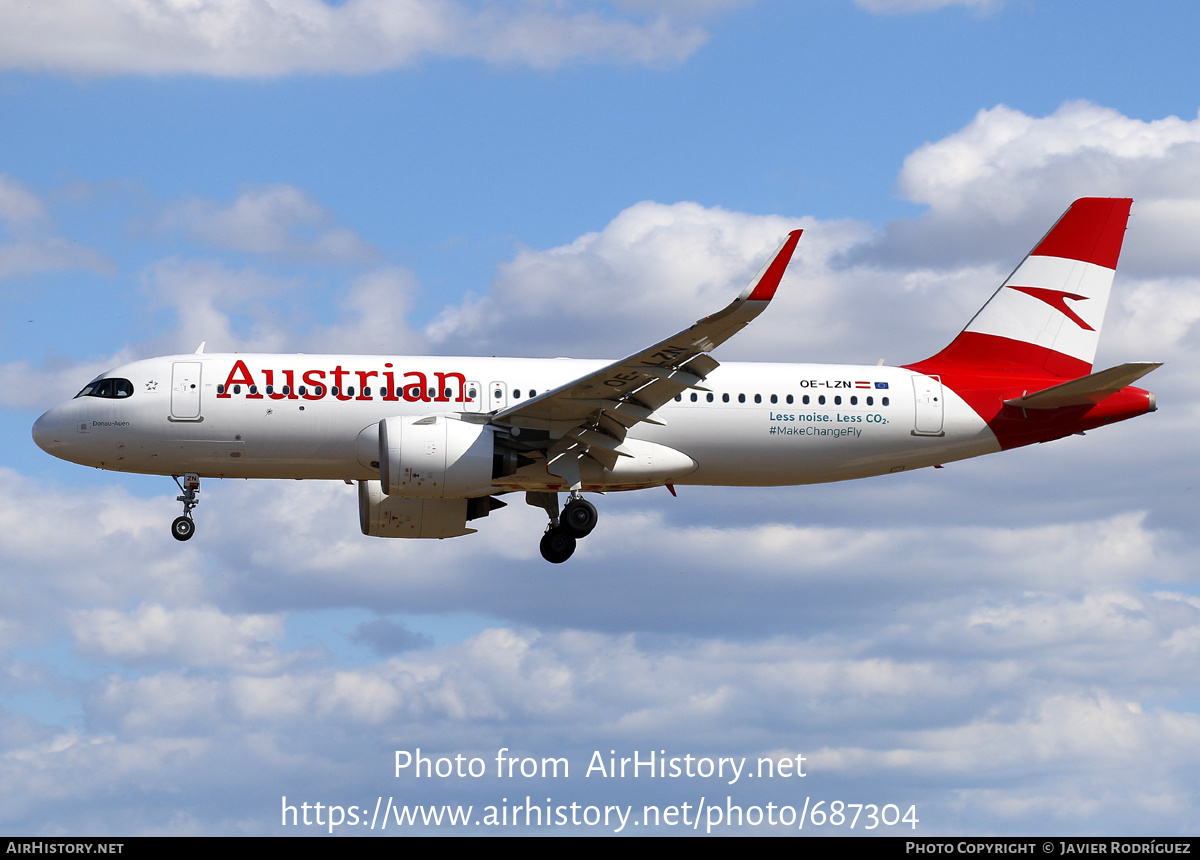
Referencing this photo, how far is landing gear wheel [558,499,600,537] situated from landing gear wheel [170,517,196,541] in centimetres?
902

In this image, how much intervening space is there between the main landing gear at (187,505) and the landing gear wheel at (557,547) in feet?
28.1

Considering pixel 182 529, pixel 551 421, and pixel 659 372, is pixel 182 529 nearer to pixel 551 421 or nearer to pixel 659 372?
pixel 551 421

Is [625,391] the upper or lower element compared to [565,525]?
upper

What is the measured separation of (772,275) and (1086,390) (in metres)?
11.3

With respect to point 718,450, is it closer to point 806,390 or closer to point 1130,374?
point 806,390

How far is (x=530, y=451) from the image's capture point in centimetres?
3500

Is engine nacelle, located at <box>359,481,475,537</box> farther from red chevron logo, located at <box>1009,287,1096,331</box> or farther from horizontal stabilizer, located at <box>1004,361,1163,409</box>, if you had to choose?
red chevron logo, located at <box>1009,287,1096,331</box>

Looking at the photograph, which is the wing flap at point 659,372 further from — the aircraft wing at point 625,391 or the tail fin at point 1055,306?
the tail fin at point 1055,306

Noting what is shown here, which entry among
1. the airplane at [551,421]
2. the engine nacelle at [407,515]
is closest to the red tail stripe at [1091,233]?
the airplane at [551,421]

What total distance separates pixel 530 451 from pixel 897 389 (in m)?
9.53

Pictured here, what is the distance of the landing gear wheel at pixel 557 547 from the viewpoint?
3691 centimetres

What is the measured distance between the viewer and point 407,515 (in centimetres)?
3900

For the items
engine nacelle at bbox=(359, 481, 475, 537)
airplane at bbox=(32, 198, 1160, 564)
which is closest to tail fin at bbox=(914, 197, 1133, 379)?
airplane at bbox=(32, 198, 1160, 564)

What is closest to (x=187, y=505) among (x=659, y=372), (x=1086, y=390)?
(x=659, y=372)
